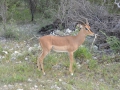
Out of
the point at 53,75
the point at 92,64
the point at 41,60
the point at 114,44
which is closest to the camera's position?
the point at 53,75

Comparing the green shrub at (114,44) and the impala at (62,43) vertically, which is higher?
the impala at (62,43)

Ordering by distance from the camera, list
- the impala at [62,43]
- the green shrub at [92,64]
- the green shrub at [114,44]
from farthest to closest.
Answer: the green shrub at [114,44]
the green shrub at [92,64]
the impala at [62,43]

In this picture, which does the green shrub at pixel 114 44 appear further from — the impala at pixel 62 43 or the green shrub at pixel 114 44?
the impala at pixel 62 43

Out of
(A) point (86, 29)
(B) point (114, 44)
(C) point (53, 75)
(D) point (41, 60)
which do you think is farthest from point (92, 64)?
(B) point (114, 44)

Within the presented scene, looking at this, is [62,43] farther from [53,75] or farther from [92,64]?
[92,64]

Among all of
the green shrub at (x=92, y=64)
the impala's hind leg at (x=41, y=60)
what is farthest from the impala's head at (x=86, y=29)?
the impala's hind leg at (x=41, y=60)

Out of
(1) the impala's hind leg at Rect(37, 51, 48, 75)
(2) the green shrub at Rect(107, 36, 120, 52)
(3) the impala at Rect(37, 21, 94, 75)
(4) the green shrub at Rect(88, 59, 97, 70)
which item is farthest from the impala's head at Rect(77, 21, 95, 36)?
(2) the green shrub at Rect(107, 36, 120, 52)

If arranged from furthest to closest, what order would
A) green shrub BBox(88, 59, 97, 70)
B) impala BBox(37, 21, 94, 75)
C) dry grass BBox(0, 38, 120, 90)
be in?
green shrub BBox(88, 59, 97, 70)
impala BBox(37, 21, 94, 75)
dry grass BBox(0, 38, 120, 90)

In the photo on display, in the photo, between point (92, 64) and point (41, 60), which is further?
point (92, 64)

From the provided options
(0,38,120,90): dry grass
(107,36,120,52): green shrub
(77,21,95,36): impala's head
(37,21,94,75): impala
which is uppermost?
(77,21,95,36): impala's head

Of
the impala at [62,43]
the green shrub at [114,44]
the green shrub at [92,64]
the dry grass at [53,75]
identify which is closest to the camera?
the dry grass at [53,75]

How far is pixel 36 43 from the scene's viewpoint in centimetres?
986

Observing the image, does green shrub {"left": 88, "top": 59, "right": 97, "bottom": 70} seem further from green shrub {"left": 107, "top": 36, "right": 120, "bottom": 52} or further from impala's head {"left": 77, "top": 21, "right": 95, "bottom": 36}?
green shrub {"left": 107, "top": 36, "right": 120, "bottom": 52}

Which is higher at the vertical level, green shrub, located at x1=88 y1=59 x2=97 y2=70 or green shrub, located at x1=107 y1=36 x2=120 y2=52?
green shrub, located at x1=107 y1=36 x2=120 y2=52
